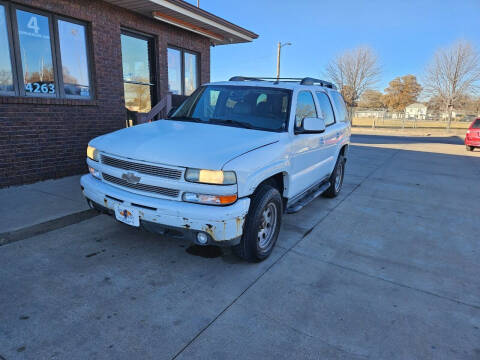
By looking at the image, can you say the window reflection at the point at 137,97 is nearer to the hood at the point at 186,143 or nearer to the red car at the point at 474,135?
the hood at the point at 186,143

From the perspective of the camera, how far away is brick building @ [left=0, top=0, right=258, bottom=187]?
18.7 feet

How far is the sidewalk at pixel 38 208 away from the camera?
4.05m

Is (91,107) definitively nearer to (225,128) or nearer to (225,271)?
(225,128)

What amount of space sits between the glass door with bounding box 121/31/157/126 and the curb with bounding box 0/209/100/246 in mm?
4509

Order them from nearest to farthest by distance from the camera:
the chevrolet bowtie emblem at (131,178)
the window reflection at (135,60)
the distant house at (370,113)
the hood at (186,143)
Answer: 1. the hood at (186,143)
2. the chevrolet bowtie emblem at (131,178)
3. the window reflection at (135,60)
4. the distant house at (370,113)

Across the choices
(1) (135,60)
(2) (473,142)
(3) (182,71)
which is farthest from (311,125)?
(2) (473,142)

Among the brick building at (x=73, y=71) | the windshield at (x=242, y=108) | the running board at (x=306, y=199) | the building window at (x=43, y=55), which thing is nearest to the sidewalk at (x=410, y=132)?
the brick building at (x=73, y=71)

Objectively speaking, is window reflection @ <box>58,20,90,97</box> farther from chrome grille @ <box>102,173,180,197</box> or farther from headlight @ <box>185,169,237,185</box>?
headlight @ <box>185,169,237,185</box>

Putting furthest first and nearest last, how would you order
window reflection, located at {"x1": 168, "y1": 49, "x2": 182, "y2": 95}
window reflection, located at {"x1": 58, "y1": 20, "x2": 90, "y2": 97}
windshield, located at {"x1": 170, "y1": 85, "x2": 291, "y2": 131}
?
window reflection, located at {"x1": 168, "y1": 49, "x2": 182, "y2": 95} < window reflection, located at {"x1": 58, "y1": 20, "x2": 90, "y2": 97} < windshield, located at {"x1": 170, "y1": 85, "x2": 291, "y2": 131}

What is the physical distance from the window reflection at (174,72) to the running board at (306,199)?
6027 mm

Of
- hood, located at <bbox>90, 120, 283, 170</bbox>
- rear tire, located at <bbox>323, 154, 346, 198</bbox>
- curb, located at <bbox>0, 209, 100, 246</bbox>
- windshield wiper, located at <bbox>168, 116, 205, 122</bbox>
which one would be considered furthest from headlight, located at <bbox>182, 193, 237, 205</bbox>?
rear tire, located at <bbox>323, 154, 346, 198</bbox>

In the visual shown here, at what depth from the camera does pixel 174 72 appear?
9.74 metres

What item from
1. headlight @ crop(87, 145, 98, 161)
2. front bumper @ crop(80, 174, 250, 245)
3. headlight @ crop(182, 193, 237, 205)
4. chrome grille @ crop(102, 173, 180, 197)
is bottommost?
front bumper @ crop(80, 174, 250, 245)

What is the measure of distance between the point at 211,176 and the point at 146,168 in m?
0.68
